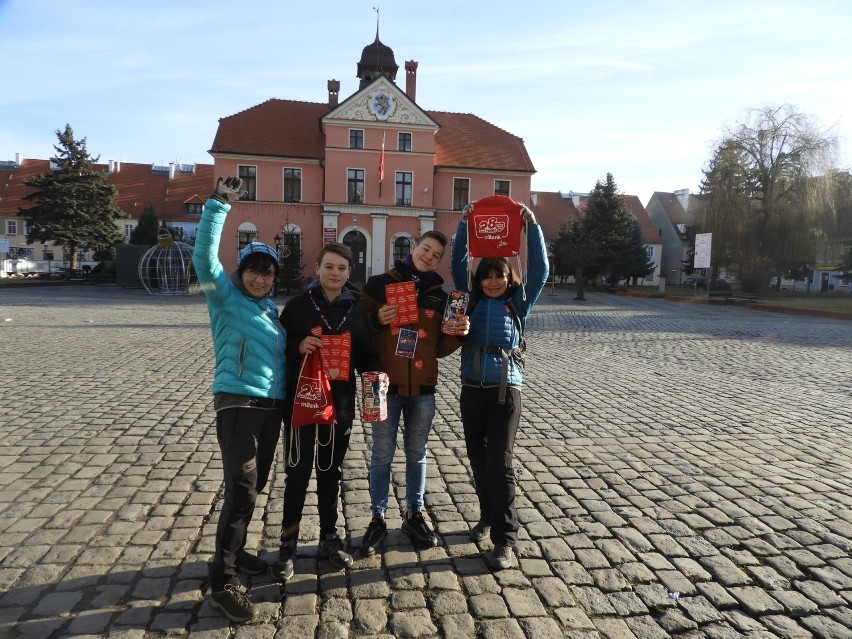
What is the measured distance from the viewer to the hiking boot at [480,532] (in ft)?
12.7

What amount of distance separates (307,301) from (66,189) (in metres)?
44.4

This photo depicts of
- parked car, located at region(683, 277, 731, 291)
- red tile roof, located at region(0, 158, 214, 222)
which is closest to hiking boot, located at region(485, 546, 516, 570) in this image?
parked car, located at region(683, 277, 731, 291)

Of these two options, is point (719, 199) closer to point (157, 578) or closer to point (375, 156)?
point (375, 156)

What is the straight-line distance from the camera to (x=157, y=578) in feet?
10.8

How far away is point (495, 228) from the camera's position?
3734 millimetres

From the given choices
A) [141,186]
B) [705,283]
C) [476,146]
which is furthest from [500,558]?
[141,186]

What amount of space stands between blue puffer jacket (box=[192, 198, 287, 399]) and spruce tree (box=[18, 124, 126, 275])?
42963mm

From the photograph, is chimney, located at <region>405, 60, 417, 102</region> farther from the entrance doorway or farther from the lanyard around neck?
the lanyard around neck

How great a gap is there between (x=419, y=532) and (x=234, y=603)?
1179 mm

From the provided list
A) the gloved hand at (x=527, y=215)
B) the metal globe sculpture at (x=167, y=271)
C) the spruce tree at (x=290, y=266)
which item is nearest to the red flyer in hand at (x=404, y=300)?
the gloved hand at (x=527, y=215)

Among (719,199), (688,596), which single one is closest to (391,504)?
(688,596)

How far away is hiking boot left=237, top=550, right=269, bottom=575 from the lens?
3316 millimetres

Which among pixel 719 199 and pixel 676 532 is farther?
pixel 719 199

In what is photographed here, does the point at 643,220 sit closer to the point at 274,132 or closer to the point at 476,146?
the point at 476,146
